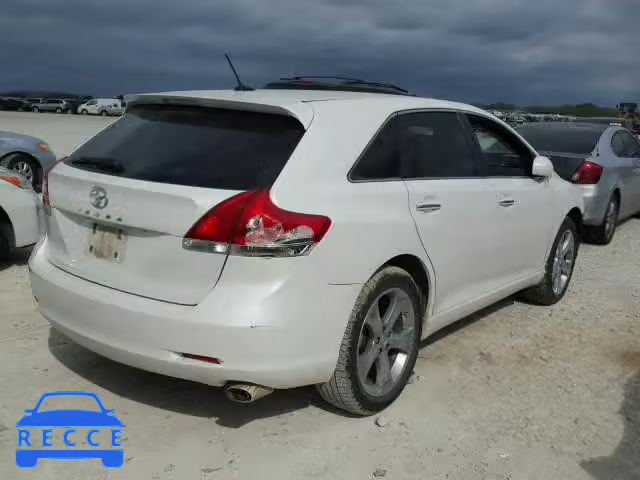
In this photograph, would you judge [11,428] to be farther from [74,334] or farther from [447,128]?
[447,128]

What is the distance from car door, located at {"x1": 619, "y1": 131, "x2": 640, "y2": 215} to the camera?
932 cm

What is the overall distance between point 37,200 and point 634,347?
203 inches

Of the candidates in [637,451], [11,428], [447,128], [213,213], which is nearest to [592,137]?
[447,128]

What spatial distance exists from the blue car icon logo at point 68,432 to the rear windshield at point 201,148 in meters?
1.26

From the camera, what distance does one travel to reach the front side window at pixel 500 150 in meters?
4.69

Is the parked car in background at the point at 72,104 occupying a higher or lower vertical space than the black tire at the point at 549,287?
lower

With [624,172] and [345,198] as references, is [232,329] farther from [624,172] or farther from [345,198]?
[624,172]

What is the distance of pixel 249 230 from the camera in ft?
9.69

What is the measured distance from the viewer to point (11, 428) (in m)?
3.38

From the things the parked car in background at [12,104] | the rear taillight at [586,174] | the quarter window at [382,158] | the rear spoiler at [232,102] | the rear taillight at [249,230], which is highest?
the rear spoiler at [232,102]

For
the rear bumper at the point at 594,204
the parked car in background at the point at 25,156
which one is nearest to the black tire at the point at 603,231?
the rear bumper at the point at 594,204

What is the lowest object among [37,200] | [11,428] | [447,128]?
[11,428]

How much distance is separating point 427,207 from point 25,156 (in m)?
8.56

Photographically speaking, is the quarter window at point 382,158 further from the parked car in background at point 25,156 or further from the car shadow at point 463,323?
the parked car in background at point 25,156
